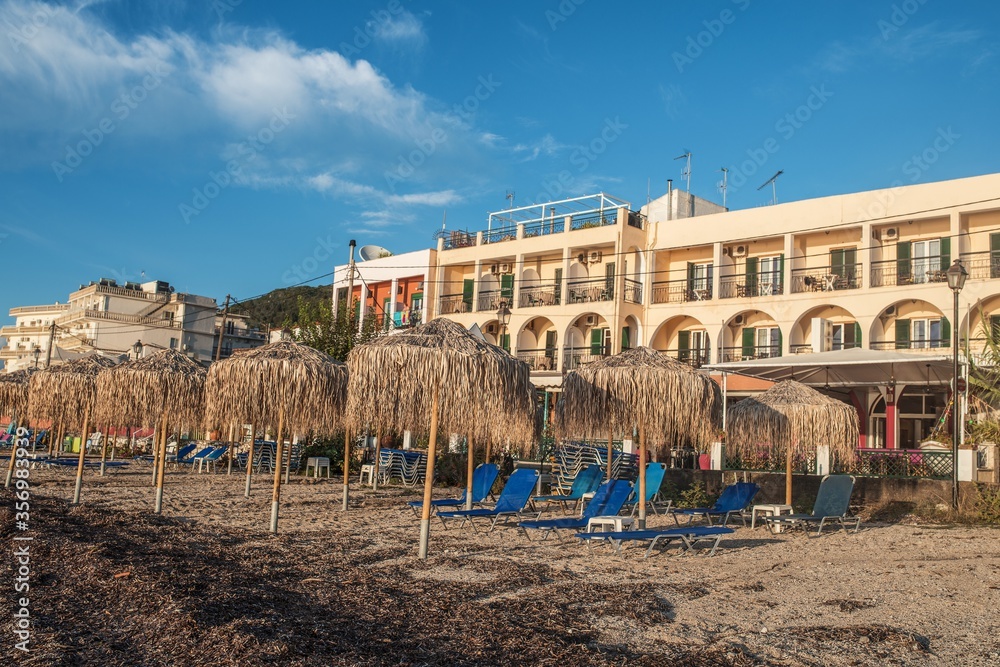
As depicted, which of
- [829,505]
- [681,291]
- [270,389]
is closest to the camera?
[270,389]

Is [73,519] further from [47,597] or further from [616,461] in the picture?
[616,461]

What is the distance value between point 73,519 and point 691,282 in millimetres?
23706

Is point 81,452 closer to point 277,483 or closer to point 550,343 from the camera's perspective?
point 277,483

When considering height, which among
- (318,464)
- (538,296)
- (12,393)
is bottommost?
(318,464)

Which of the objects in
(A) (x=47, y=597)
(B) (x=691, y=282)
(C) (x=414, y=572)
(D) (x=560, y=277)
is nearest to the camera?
(A) (x=47, y=597)

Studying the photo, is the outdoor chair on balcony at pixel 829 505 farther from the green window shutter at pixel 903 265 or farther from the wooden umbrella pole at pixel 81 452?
the green window shutter at pixel 903 265

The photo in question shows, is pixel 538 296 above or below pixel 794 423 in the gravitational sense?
above

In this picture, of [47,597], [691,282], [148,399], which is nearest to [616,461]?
[148,399]

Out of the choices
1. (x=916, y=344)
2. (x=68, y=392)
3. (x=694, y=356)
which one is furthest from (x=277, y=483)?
(x=694, y=356)

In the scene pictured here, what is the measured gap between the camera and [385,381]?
925cm

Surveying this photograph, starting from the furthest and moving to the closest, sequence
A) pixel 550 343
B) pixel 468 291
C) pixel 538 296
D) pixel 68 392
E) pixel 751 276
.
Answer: pixel 468 291
pixel 538 296
pixel 550 343
pixel 751 276
pixel 68 392

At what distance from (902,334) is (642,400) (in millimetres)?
17569

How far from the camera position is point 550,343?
33.4 meters

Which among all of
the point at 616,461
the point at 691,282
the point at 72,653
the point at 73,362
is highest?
the point at 691,282
